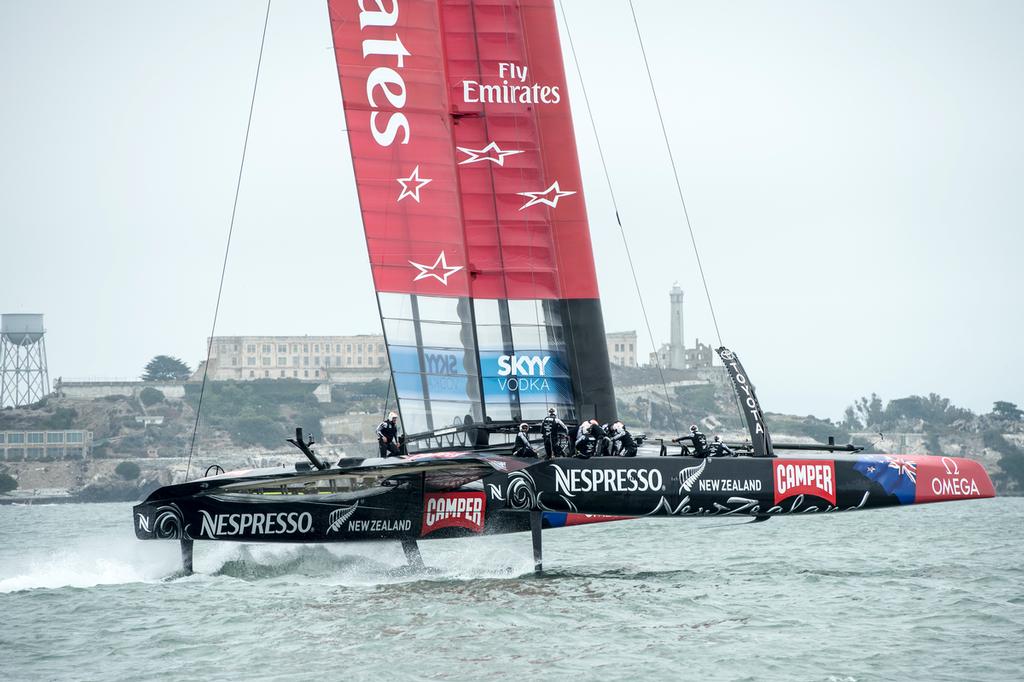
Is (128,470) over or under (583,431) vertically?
over

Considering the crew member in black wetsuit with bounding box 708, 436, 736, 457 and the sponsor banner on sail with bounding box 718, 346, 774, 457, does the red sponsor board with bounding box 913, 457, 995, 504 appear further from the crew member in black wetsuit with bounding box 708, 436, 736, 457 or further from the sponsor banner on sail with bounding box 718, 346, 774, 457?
the crew member in black wetsuit with bounding box 708, 436, 736, 457

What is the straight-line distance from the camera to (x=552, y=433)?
1270 centimetres

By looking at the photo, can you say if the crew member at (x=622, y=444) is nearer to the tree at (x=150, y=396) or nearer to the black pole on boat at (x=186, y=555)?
the black pole on boat at (x=186, y=555)

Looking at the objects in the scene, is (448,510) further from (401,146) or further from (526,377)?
(401,146)

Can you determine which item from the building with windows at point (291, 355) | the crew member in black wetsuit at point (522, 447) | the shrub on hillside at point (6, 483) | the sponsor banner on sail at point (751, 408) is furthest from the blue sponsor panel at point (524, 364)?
the building with windows at point (291, 355)

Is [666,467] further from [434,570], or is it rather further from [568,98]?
[568,98]

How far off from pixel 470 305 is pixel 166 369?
3790 inches

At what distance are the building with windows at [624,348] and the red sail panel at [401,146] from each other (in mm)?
94833

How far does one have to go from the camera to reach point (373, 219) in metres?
13.8

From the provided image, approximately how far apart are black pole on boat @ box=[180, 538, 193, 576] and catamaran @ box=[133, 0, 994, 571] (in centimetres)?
4

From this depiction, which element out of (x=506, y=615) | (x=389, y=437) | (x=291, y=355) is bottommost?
(x=506, y=615)

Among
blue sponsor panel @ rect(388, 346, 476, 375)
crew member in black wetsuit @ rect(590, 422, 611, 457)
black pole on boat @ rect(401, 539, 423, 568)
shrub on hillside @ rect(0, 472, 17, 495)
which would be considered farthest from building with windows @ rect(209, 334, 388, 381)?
crew member in black wetsuit @ rect(590, 422, 611, 457)

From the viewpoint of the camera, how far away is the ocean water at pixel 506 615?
363 inches

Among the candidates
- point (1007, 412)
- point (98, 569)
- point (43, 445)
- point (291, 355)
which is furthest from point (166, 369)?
point (98, 569)
